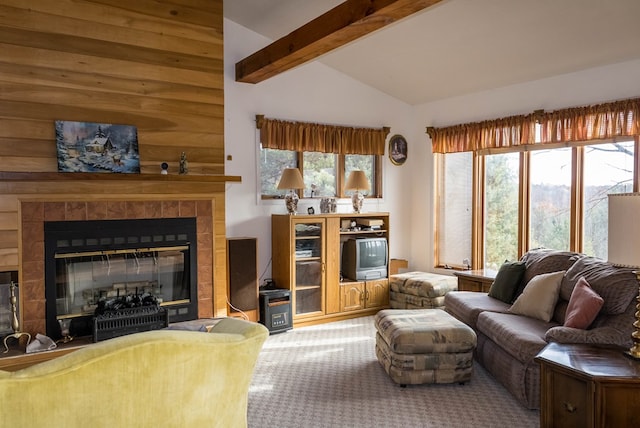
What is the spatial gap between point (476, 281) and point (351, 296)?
56.0 inches

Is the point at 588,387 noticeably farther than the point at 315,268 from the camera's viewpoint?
No

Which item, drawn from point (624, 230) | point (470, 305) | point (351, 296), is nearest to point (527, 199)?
point (470, 305)

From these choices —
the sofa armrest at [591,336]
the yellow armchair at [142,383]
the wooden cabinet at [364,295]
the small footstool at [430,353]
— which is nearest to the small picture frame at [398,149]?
the wooden cabinet at [364,295]

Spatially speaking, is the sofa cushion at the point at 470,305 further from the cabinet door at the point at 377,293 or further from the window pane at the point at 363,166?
the window pane at the point at 363,166

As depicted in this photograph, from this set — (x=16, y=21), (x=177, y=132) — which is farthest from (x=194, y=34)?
(x=16, y=21)

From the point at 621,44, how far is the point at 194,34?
3.74 m

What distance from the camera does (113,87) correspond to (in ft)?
12.9

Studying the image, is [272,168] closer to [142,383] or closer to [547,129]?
[547,129]

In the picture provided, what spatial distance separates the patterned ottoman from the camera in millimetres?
5328

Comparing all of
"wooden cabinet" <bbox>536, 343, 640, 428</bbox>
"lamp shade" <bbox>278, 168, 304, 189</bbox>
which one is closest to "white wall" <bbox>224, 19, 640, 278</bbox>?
"lamp shade" <bbox>278, 168, 304, 189</bbox>

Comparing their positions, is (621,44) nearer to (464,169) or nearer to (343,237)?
(464,169)

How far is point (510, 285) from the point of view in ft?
14.1

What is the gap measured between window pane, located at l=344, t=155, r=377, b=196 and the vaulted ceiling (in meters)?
0.97

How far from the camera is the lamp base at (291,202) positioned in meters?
5.17
